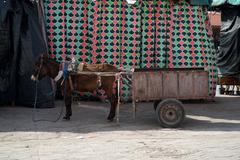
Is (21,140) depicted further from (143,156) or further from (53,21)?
(53,21)

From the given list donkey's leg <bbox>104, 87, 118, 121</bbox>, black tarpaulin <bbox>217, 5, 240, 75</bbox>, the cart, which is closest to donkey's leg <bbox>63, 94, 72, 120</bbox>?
donkey's leg <bbox>104, 87, 118, 121</bbox>

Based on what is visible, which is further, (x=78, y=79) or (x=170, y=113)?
(x=78, y=79)

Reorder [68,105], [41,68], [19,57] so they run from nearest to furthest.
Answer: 1. [41,68]
2. [68,105]
3. [19,57]

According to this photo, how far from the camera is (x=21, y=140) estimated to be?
26.0ft

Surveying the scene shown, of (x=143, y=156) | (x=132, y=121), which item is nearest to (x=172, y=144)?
(x=143, y=156)

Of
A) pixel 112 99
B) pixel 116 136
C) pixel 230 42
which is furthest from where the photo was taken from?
pixel 230 42

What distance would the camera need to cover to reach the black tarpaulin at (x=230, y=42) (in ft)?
55.1

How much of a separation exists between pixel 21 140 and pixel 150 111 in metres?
4.50

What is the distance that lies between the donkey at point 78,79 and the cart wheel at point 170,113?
1.10 m

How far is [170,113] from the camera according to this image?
944 centimetres

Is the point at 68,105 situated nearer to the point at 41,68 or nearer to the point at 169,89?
the point at 41,68

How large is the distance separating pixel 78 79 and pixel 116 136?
6.79 ft

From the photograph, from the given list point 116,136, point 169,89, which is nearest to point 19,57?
point 169,89

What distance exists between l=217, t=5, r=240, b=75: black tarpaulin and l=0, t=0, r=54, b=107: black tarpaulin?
806 cm
